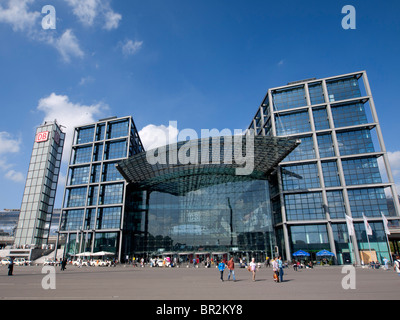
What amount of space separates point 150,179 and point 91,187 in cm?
1623

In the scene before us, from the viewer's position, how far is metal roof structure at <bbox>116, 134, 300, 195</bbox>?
45.5 m

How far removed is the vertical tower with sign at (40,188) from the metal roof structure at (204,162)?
47622 mm

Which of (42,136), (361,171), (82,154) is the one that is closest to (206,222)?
(361,171)

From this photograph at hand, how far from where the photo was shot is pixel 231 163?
2108 inches

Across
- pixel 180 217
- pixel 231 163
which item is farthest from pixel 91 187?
pixel 231 163

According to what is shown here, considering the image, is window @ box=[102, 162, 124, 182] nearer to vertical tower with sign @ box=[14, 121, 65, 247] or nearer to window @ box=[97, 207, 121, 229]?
window @ box=[97, 207, 121, 229]

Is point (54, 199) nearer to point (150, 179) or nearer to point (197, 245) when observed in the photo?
point (150, 179)

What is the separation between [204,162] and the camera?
54.0m

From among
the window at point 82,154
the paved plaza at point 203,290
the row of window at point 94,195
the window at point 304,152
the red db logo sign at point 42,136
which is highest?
the red db logo sign at point 42,136

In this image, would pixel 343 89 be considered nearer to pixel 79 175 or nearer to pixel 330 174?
pixel 330 174

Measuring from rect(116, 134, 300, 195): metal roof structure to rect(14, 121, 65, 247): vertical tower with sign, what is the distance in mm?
47622

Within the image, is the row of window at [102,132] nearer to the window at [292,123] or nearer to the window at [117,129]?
the window at [117,129]

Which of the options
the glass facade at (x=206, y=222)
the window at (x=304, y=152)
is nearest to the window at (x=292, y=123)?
the window at (x=304, y=152)

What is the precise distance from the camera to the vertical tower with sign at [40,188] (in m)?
85.9
